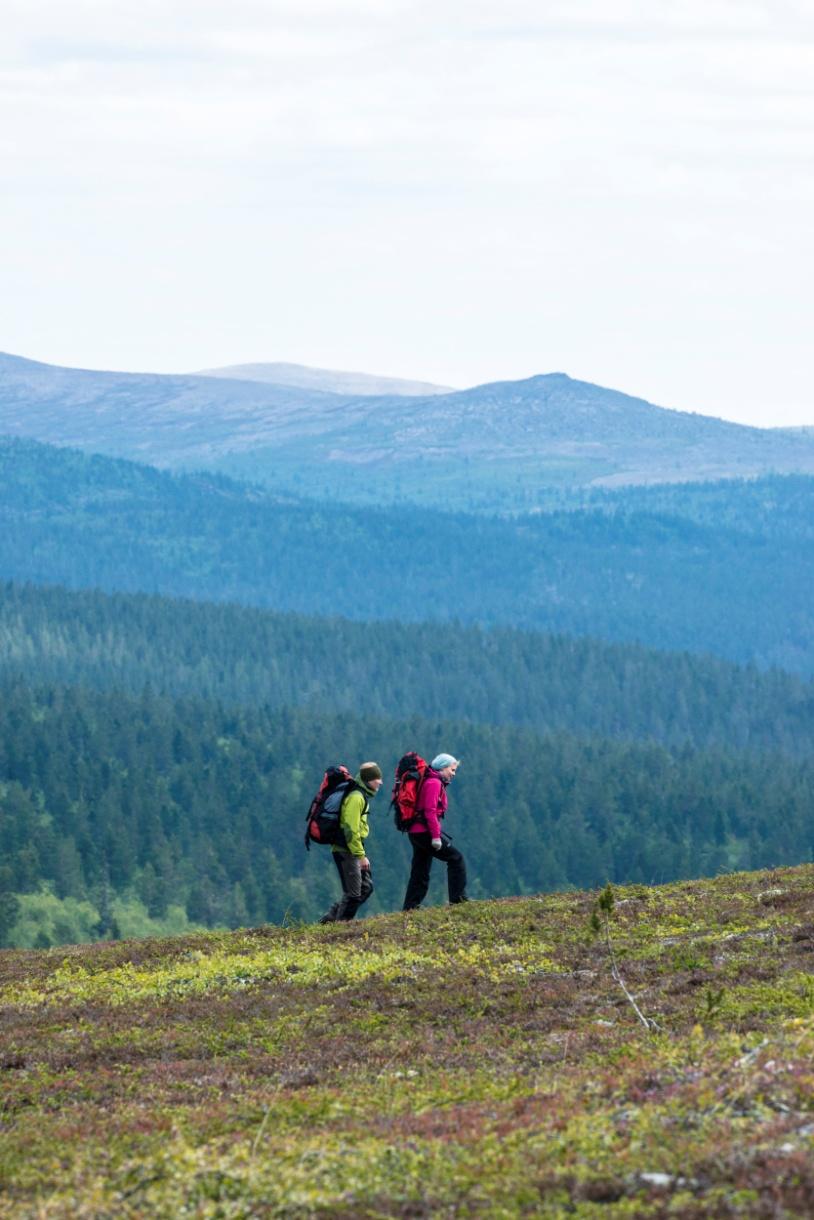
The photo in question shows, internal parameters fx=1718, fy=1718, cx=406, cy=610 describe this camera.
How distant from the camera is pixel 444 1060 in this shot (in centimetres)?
1764

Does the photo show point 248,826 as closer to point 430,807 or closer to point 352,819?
point 430,807

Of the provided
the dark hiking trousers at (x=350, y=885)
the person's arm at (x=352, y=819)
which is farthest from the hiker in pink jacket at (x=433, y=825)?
the person's arm at (x=352, y=819)

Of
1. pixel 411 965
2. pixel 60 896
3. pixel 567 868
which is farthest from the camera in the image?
pixel 567 868

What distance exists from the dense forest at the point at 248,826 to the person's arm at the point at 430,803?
11774 cm

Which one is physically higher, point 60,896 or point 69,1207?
point 69,1207

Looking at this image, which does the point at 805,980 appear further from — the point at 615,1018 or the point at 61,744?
the point at 61,744

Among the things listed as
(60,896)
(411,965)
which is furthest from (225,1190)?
(60,896)

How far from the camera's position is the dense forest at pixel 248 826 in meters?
156

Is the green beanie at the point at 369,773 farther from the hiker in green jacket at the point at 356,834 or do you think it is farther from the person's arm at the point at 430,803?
the person's arm at the point at 430,803

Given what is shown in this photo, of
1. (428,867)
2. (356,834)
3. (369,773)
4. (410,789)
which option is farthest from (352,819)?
(428,867)

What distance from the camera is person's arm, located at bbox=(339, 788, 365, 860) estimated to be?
28047 mm

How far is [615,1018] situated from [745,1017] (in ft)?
5.28

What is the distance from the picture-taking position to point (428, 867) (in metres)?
29.9

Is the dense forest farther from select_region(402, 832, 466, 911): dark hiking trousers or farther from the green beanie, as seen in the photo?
the green beanie
